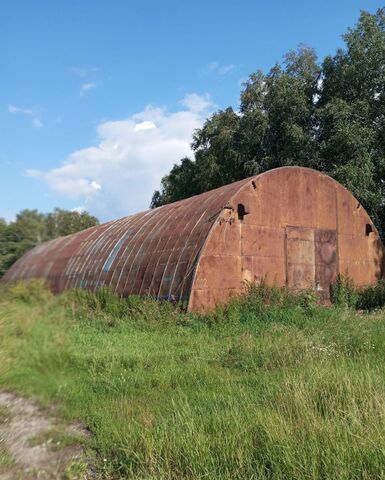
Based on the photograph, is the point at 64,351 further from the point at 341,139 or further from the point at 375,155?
the point at 375,155

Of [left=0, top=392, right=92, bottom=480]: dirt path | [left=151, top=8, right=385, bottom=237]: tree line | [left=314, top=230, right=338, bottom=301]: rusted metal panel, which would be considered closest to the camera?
[left=0, top=392, right=92, bottom=480]: dirt path

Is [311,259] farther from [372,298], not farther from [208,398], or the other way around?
[208,398]

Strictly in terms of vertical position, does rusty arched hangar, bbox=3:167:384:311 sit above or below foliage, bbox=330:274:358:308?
above

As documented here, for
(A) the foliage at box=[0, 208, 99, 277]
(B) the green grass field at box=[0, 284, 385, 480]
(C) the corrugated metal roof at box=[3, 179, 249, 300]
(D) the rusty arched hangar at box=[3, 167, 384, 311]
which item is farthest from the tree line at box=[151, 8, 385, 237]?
(A) the foliage at box=[0, 208, 99, 277]

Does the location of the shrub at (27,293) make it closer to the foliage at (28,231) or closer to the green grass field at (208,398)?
the green grass field at (208,398)

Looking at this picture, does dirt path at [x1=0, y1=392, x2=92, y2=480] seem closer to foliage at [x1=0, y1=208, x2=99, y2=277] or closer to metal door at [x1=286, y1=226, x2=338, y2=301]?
foliage at [x1=0, y1=208, x2=99, y2=277]

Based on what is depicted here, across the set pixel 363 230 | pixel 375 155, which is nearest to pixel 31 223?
pixel 363 230

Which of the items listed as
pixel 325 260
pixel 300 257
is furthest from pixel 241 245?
pixel 325 260

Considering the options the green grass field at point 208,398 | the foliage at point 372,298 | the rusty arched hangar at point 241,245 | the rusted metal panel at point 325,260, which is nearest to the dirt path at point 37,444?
the green grass field at point 208,398

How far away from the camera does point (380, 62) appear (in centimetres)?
2694

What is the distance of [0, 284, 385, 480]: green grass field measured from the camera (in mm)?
4242

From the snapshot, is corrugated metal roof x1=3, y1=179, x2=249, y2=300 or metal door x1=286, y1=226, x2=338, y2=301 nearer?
corrugated metal roof x1=3, y1=179, x2=249, y2=300

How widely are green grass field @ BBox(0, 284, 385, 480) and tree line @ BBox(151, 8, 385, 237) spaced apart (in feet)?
61.0

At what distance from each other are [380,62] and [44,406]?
27189 mm
